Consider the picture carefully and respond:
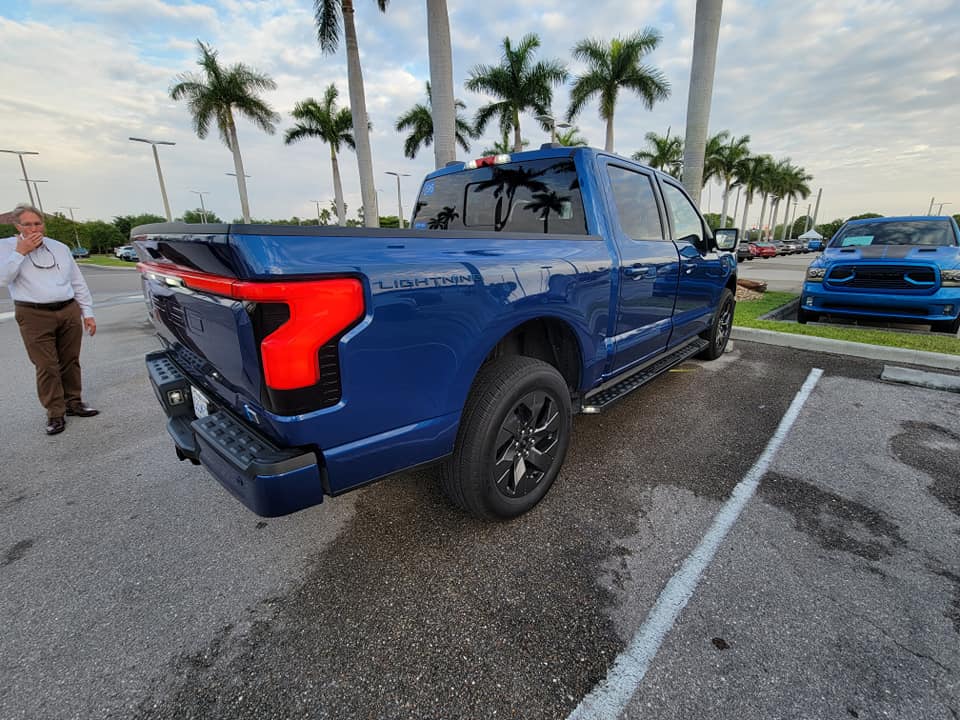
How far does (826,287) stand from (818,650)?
690 cm

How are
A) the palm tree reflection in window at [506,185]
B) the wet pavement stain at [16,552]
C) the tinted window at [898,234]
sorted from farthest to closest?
1. the tinted window at [898,234]
2. the palm tree reflection in window at [506,185]
3. the wet pavement stain at [16,552]

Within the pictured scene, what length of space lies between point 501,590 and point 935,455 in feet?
10.7

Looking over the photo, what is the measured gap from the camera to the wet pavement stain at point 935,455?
268 cm

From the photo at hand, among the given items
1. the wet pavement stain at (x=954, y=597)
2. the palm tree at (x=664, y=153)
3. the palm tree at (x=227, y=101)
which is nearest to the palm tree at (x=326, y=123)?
the palm tree at (x=227, y=101)

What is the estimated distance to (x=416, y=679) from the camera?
1588 mm

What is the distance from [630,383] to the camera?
327 cm

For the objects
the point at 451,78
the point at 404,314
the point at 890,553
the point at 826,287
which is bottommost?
the point at 890,553

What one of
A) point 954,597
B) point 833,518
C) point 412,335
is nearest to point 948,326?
point 833,518

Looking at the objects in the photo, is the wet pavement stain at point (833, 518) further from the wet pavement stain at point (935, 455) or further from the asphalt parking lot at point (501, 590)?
the wet pavement stain at point (935, 455)

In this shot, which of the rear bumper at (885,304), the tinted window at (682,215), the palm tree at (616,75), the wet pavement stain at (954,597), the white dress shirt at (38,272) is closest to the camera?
the wet pavement stain at (954,597)

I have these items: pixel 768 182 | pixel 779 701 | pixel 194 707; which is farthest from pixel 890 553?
pixel 768 182

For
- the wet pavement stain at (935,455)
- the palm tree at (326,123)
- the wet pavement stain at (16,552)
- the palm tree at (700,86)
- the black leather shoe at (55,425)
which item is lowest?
the wet pavement stain at (935,455)

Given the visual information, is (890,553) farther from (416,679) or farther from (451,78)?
(451,78)

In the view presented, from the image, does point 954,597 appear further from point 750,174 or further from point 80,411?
point 750,174
